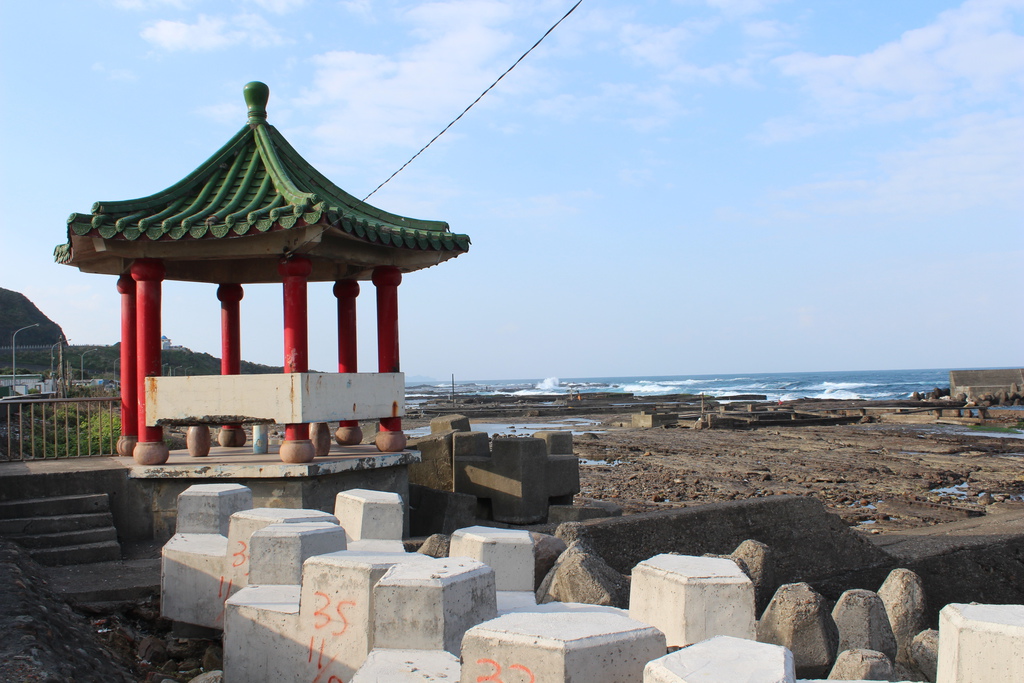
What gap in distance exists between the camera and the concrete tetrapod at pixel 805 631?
4160 millimetres

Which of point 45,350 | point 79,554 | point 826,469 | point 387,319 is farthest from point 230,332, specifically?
point 45,350

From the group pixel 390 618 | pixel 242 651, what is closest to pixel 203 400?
pixel 242 651

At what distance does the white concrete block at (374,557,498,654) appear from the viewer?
329cm

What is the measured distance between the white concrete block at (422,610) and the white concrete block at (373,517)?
2017 millimetres

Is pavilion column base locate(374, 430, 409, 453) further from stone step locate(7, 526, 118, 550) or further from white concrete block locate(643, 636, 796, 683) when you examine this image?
white concrete block locate(643, 636, 796, 683)

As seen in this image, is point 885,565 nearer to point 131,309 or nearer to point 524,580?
point 524,580

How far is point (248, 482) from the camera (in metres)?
7.05

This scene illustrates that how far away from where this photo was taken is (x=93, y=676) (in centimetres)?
375

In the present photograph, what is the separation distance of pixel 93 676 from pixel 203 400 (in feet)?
12.6

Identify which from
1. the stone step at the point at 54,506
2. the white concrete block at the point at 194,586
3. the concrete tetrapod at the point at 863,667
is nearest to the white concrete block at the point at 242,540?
the white concrete block at the point at 194,586

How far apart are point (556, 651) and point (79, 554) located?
17.4 ft

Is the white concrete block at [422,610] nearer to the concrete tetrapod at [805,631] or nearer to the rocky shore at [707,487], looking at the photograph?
the rocky shore at [707,487]

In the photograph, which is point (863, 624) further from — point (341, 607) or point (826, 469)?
point (826, 469)

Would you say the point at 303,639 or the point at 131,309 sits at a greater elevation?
the point at 131,309
